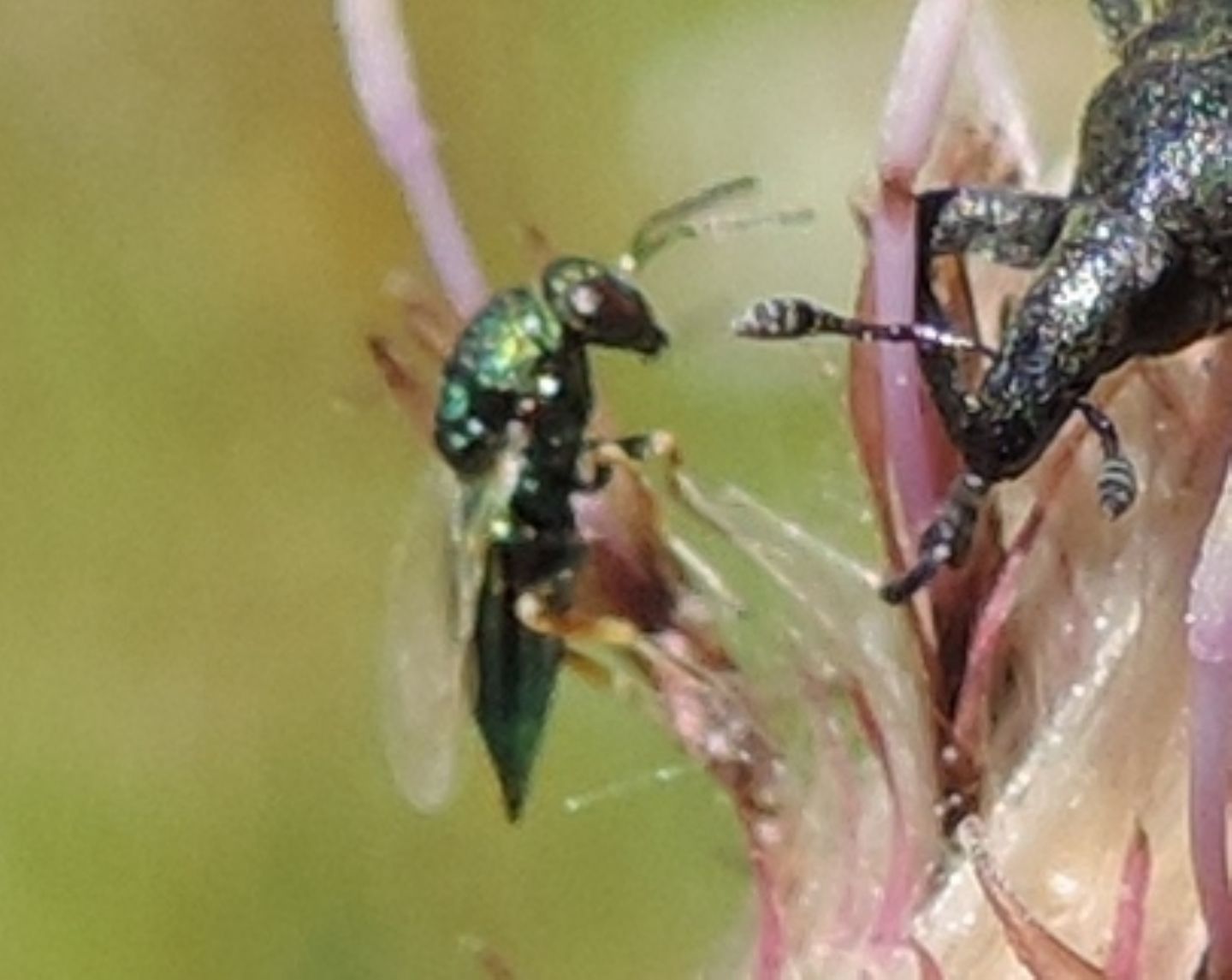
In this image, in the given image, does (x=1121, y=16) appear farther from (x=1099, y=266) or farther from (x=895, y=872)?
(x=895, y=872)

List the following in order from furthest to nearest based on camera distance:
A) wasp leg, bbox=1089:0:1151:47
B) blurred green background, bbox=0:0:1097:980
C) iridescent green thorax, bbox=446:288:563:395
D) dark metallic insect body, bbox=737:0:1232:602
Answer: blurred green background, bbox=0:0:1097:980 < iridescent green thorax, bbox=446:288:563:395 < wasp leg, bbox=1089:0:1151:47 < dark metallic insect body, bbox=737:0:1232:602

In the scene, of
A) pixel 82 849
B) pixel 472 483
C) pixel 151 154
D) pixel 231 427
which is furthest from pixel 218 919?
pixel 472 483

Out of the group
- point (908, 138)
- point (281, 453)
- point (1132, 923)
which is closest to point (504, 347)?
point (908, 138)

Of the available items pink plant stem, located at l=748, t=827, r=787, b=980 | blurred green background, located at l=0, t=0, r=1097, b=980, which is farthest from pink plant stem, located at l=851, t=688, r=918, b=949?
blurred green background, located at l=0, t=0, r=1097, b=980

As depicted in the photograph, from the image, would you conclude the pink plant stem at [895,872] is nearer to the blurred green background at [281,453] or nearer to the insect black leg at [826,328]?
the insect black leg at [826,328]

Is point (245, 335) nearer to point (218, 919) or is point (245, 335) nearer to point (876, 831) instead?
point (218, 919)

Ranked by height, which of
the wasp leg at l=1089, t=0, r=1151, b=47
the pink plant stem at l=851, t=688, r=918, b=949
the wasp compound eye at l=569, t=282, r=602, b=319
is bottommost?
the pink plant stem at l=851, t=688, r=918, b=949

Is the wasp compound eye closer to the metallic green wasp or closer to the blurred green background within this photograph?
the metallic green wasp
